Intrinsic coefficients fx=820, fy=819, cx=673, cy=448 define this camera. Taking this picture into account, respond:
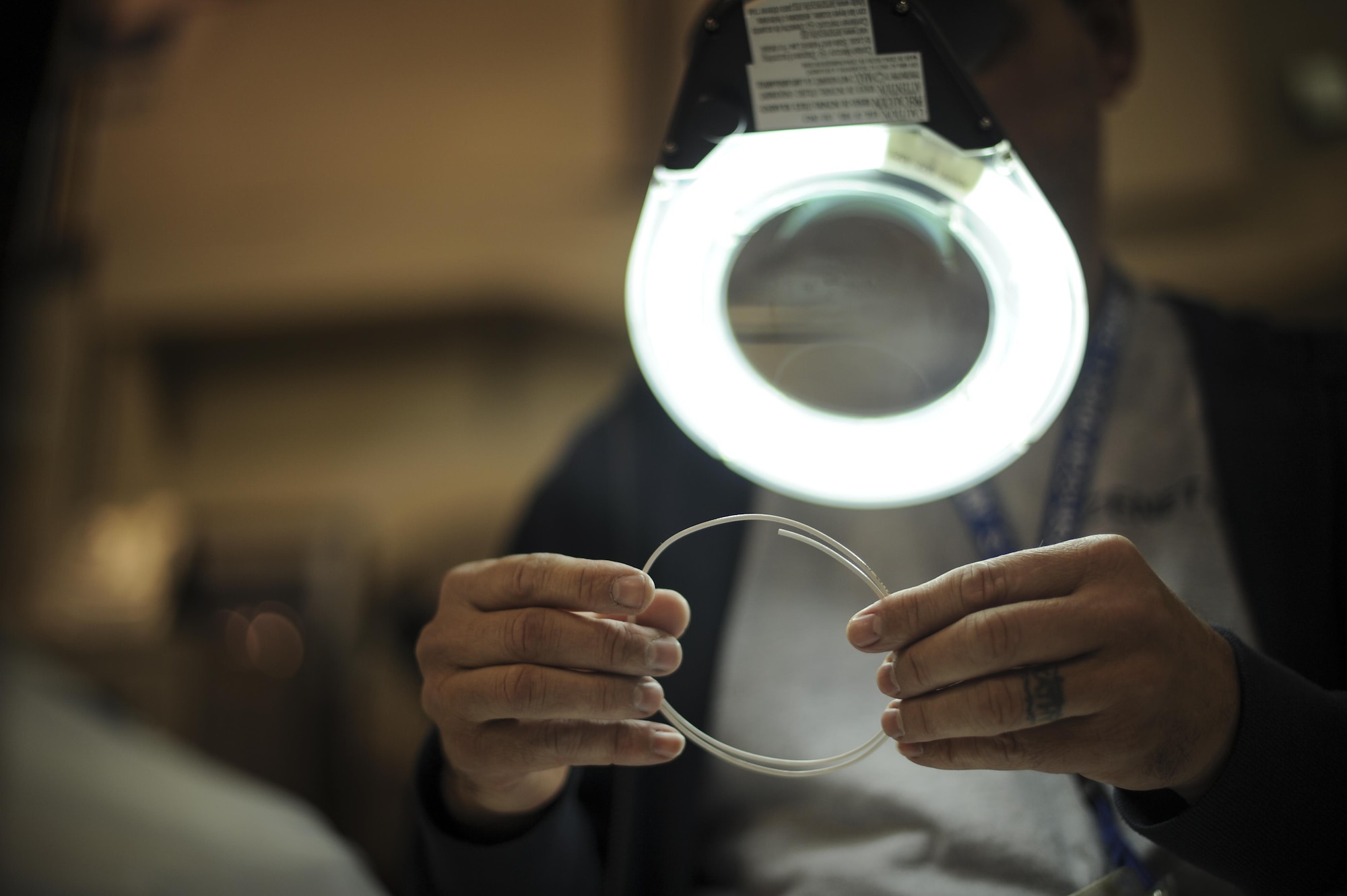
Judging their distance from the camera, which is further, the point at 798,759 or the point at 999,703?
the point at 798,759

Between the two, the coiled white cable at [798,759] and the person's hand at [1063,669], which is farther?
the coiled white cable at [798,759]

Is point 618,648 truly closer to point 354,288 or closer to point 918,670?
point 918,670

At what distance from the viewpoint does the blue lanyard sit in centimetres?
45

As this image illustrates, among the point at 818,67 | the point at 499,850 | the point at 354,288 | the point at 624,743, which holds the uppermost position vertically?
the point at 818,67

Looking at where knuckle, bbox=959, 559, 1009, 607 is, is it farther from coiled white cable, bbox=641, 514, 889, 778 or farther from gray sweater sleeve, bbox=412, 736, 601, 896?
gray sweater sleeve, bbox=412, 736, 601, 896

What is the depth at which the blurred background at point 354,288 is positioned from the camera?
4.50ft

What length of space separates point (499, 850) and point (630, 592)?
0.21 metres

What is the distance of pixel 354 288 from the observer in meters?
1.98

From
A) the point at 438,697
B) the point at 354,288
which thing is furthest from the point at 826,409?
the point at 354,288

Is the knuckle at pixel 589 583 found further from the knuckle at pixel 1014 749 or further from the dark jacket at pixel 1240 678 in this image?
the knuckle at pixel 1014 749

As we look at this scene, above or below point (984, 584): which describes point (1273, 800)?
below

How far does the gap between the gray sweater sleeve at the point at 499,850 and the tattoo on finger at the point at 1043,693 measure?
266 mm

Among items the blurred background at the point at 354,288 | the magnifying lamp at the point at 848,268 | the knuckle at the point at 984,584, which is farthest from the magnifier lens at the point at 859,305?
the blurred background at the point at 354,288

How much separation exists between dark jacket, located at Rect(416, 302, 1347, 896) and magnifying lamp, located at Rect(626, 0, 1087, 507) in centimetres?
12
